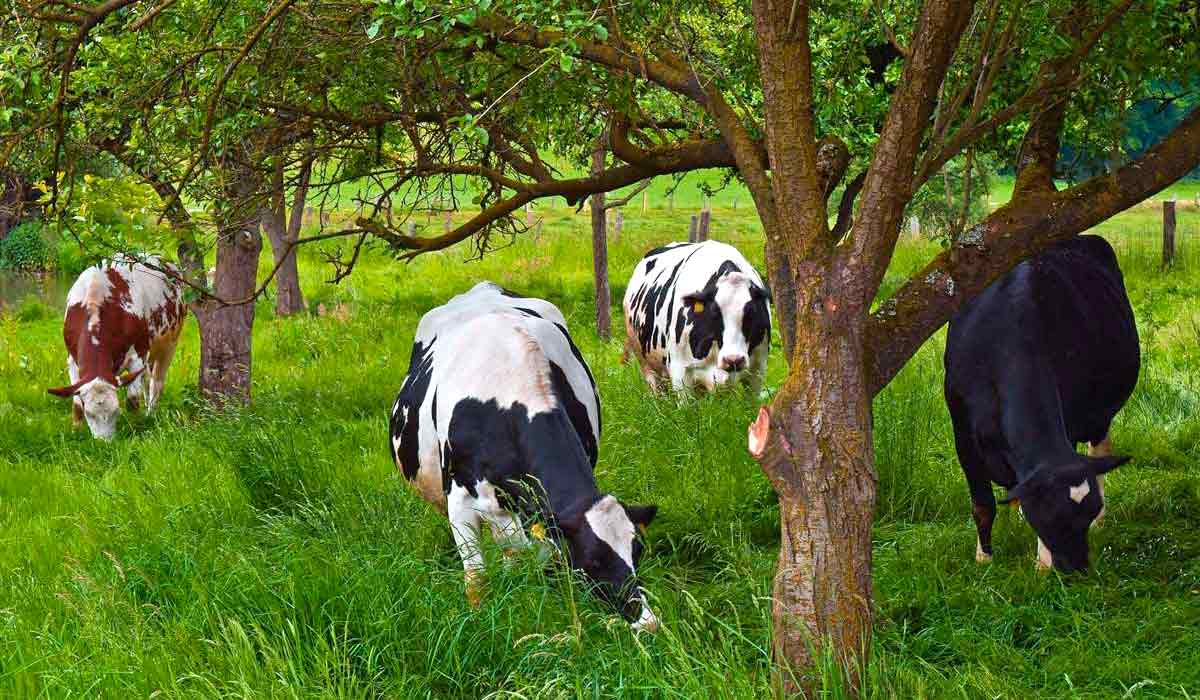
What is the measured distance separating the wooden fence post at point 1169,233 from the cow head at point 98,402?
15.1m

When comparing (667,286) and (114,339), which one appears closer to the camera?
(667,286)

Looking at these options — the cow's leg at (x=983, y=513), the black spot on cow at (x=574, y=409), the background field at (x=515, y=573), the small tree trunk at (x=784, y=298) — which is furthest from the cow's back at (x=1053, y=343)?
the black spot on cow at (x=574, y=409)

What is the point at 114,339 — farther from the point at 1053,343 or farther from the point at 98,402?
the point at 1053,343

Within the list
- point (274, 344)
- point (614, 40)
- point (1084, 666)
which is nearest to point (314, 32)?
point (614, 40)

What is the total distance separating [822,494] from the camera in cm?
421

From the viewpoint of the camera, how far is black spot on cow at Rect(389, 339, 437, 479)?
6.49 meters

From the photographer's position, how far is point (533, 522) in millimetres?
5316

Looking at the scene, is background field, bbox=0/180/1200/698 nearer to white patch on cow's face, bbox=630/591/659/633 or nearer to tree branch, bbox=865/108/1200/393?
white patch on cow's face, bbox=630/591/659/633

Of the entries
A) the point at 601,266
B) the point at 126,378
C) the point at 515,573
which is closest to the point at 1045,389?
the point at 515,573

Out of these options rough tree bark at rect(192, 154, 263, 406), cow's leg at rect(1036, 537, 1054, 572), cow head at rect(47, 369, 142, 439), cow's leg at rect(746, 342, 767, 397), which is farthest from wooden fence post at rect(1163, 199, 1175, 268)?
cow head at rect(47, 369, 142, 439)

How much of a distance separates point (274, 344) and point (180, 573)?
30.0 ft

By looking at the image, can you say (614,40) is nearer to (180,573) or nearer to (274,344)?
(180,573)

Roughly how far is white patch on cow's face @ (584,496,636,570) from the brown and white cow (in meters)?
6.95

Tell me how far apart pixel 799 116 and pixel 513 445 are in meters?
2.10
